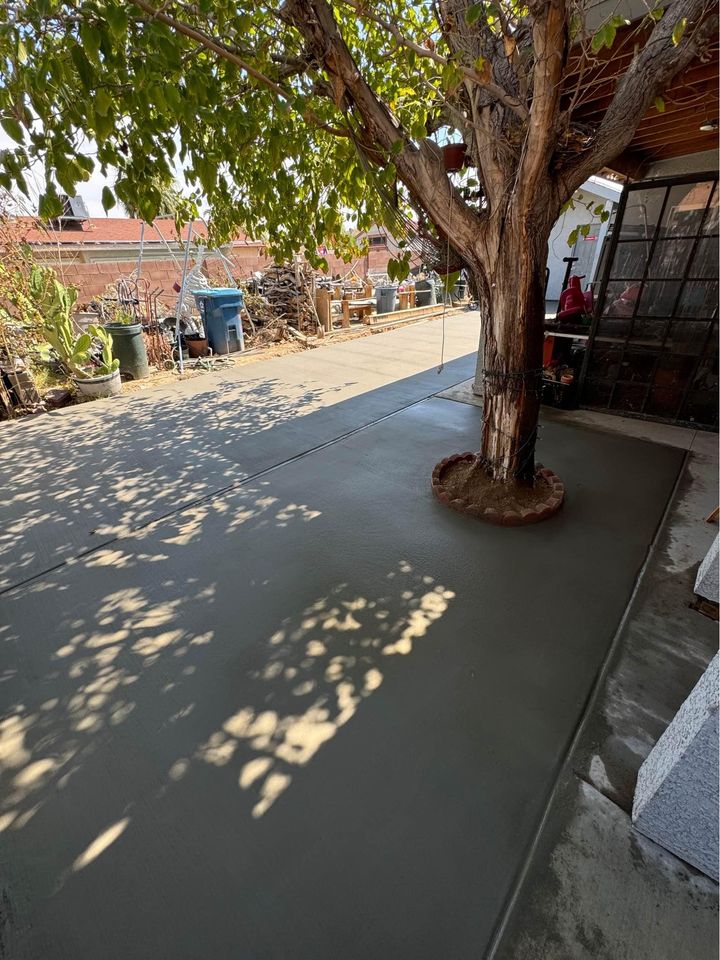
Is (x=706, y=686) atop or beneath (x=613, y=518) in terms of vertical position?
atop

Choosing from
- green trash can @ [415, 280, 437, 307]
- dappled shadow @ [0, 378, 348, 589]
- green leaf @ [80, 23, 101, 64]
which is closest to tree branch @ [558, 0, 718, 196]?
green leaf @ [80, 23, 101, 64]

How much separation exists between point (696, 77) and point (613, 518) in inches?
118

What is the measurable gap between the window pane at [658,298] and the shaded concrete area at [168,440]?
2629 millimetres

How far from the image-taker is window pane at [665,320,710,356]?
4359 mm

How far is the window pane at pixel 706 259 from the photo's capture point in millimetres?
4098

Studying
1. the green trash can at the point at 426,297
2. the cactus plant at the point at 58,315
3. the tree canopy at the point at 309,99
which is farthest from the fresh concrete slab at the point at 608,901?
the green trash can at the point at 426,297

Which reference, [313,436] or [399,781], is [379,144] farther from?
[399,781]

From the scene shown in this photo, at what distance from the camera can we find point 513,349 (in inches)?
113

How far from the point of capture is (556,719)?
180 cm

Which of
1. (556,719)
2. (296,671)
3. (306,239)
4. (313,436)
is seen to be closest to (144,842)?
(296,671)

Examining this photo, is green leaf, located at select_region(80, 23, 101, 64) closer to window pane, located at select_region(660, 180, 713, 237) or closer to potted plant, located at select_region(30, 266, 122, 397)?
window pane, located at select_region(660, 180, 713, 237)

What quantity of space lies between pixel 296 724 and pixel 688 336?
17.3 feet

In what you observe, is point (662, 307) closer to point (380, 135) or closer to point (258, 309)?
point (380, 135)

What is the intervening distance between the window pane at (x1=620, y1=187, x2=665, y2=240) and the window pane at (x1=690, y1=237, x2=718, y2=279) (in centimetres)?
49
